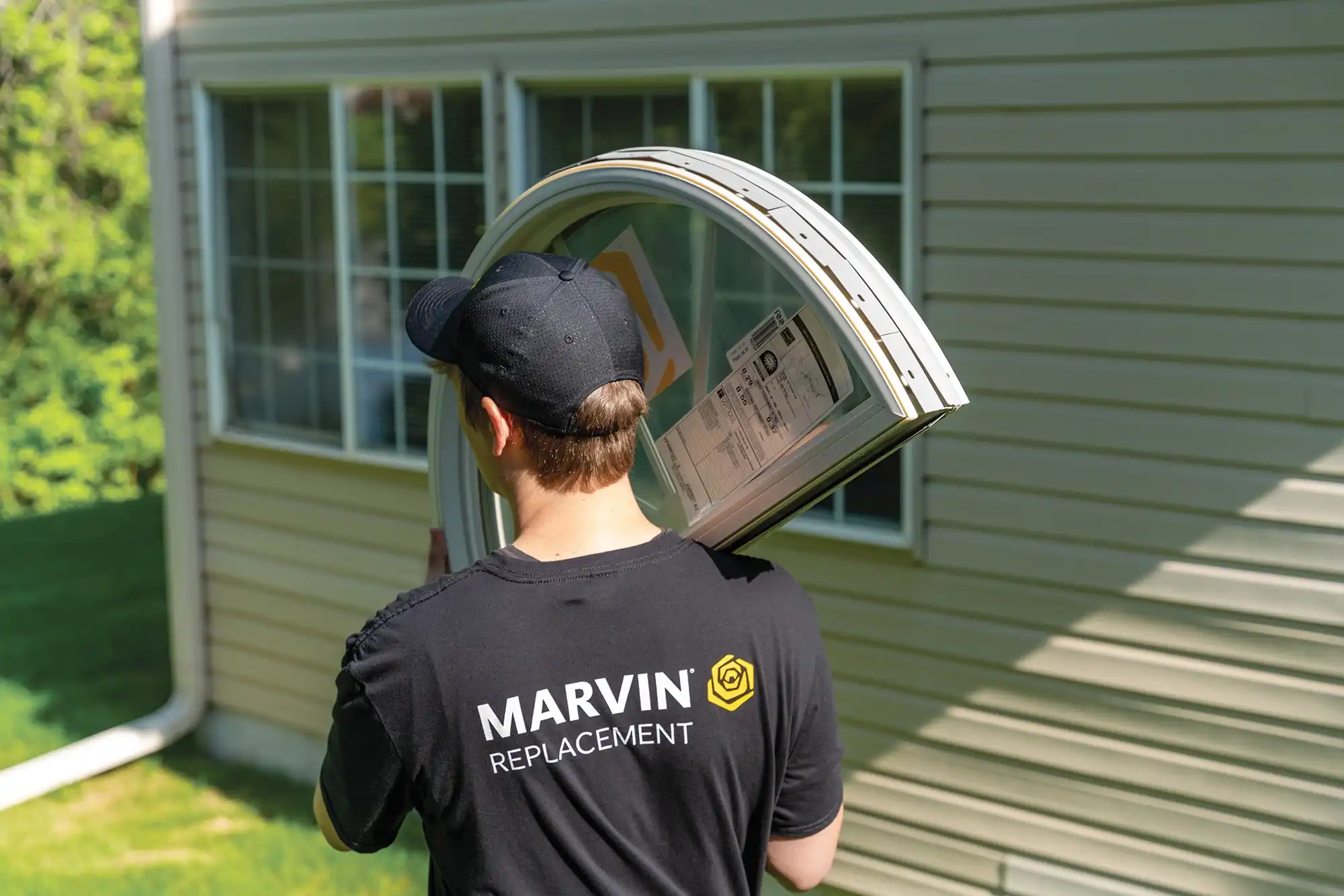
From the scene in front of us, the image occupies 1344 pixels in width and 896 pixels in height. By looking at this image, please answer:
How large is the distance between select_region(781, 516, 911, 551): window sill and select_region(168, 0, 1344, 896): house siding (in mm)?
64

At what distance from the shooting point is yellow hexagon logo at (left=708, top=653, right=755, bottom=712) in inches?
78.6

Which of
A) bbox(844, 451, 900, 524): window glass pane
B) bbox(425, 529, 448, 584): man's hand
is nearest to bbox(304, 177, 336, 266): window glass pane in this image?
bbox(844, 451, 900, 524): window glass pane

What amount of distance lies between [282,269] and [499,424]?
5.12 m

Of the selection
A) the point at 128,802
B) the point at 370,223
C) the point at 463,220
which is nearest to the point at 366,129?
the point at 370,223

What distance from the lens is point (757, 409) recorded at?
Answer: 225 cm

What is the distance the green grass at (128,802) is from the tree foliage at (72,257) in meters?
6.37

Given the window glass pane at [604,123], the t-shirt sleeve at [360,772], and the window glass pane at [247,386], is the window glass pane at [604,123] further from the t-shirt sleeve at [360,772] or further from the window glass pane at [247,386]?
the t-shirt sleeve at [360,772]

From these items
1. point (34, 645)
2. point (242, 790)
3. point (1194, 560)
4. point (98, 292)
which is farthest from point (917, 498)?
point (98, 292)

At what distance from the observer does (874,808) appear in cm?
525

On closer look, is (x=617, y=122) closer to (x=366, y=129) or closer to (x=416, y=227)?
(x=416, y=227)

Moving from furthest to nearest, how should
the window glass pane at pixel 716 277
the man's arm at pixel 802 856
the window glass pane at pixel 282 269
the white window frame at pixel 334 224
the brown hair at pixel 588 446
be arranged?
1. the window glass pane at pixel 282 269
2. the white window frame at pixel 334 224
3. the window glass pane at pixel 716 277
4. the man's arm at pixel 802 856
5. the brown hair at pixel 588 446

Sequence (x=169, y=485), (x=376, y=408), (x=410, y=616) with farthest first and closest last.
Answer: (x=169, y=485)
(x=376, y=408)
(x=410, y=616)

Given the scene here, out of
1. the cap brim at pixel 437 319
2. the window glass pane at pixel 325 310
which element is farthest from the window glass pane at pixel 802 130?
the cap brim at pixel 437 319

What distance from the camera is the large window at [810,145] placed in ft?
16.1
